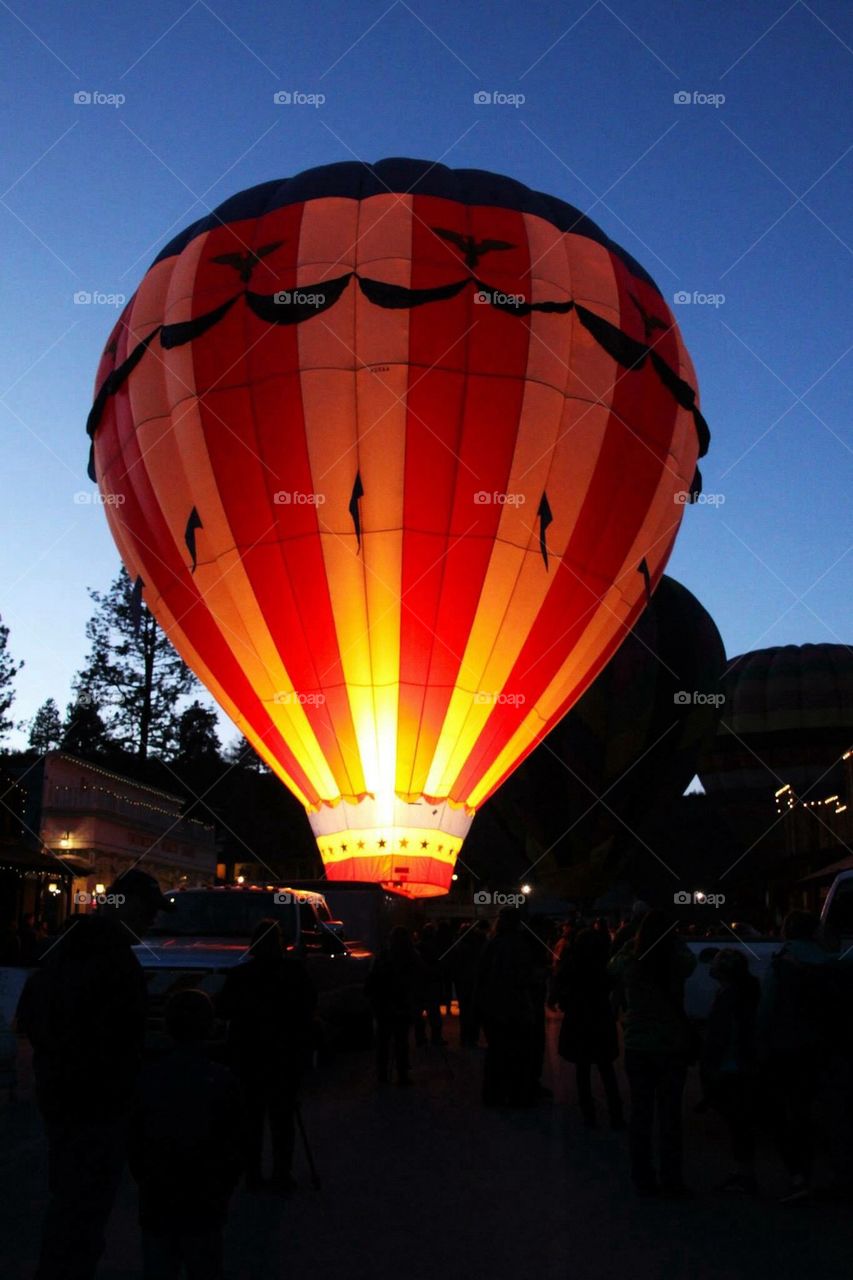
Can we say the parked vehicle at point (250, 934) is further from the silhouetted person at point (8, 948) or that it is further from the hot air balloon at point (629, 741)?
the hot air balloon at point (629, 741)

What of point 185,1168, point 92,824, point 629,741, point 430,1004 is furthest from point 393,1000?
point 92,824

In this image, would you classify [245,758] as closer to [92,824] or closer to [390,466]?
[92,824]

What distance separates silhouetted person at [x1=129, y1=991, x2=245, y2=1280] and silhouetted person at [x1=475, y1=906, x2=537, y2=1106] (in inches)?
252

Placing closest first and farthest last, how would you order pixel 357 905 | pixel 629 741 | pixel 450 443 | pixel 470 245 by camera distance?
pixel 450 443
pixel 470 245
pixel 357 905
pixel 629 741

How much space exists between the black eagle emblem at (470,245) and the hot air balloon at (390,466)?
4 cm

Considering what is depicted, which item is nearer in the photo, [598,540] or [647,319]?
[598,540]

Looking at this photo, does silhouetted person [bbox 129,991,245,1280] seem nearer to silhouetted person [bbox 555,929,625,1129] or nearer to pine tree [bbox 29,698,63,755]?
silhouetted person [bbox 555,929,625,1129]

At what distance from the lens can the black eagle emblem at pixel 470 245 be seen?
1997cm

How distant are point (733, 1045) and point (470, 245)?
1478 cm

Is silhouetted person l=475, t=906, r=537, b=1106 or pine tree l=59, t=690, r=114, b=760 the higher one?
pine tree l=59, t=690, r=114, b=760

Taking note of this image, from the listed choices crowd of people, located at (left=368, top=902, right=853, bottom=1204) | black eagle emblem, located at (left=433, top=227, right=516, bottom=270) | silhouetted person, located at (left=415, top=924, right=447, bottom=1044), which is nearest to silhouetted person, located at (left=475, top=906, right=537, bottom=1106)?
crowd of people, located at (left=368, top=902, right=853, bottom=1204)

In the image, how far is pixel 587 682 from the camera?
23.1 m

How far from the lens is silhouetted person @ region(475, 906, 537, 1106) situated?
10570mm

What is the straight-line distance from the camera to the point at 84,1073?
15.4 ft
